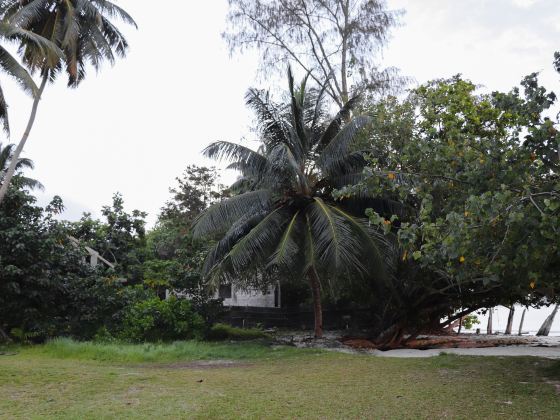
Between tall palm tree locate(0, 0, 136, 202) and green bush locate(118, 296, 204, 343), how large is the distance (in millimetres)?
4888

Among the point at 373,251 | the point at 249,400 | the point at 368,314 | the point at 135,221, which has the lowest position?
the point at 249,400

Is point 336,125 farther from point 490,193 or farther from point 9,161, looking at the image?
point 9,161

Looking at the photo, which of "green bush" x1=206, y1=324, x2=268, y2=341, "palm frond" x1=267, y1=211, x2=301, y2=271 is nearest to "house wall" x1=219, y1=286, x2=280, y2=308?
"green bush" x1=206, y1=324, x2=268, y2=341

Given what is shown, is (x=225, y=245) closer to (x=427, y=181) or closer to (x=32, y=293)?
(x=32, y=293)

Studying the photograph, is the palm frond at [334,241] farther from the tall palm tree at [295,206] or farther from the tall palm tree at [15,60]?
the tall palm tree at [15,60]

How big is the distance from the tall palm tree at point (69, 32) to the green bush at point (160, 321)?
4888mm

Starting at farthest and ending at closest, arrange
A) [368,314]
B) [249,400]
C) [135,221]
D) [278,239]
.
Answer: [368,314] → [135,221] → [278,239] → [249,400]

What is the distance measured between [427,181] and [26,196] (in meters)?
11.2

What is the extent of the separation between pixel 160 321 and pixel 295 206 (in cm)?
487

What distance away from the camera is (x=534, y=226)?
19.1 feet

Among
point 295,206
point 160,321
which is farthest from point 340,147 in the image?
point 160,321

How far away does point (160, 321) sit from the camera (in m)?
14.6

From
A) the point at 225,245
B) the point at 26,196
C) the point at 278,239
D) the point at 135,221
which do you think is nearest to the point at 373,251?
the point at 278,239

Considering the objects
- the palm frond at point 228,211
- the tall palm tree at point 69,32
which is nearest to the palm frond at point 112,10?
the tall palm tree at point 69,32
